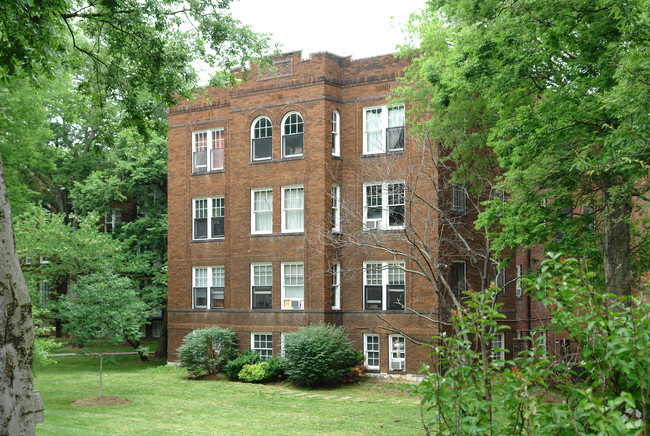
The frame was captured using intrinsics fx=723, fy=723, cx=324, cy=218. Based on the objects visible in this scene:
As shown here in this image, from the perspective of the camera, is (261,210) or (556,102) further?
(261,210)

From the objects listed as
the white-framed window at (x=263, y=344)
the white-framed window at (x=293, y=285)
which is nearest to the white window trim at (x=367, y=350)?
the white-framed window at (x=293, y=285)

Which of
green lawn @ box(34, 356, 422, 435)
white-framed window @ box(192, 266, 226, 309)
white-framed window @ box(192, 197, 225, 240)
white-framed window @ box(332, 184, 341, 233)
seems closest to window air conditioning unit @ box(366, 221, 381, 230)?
white-framed window @ box(332, 184, 341, 233)

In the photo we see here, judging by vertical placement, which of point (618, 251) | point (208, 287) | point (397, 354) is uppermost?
point (618, 251)

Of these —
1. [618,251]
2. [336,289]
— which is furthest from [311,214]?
[618,251]

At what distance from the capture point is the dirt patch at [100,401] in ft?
77.2

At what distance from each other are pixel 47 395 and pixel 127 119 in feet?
45.7

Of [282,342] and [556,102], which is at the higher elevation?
[556,102]

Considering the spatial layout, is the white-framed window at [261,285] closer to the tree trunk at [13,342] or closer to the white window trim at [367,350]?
the white window trim at [367,350]

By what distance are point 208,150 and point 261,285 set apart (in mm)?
6916

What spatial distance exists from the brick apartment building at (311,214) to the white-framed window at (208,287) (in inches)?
2.5

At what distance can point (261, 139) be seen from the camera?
31047 millimetres

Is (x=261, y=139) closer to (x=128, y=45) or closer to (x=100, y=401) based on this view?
(x=100, y=401)

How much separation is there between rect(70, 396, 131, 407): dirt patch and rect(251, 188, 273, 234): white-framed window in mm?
9642

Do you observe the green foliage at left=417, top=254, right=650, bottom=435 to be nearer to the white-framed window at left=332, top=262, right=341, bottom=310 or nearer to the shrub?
the shrub
